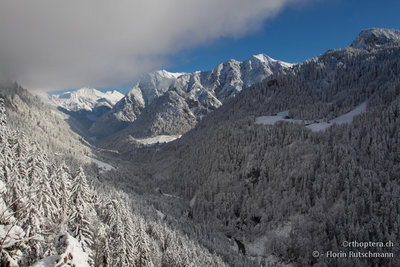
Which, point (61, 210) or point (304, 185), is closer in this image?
point (61, 210)

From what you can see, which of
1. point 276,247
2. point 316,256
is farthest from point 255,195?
point 316,256

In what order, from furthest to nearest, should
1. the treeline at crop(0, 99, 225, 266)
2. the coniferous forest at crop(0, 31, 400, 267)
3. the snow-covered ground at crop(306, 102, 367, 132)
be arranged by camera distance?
the snow-covered ground at crop(306, 102, 367, 132) → the coniferous forest at crop(0, 31, 400, 267) → the treeline at crop(0, 99, 225, 266)

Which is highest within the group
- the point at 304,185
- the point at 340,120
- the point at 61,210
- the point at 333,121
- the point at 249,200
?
the point at 340,120

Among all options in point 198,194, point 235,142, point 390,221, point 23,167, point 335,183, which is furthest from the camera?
point 235,142

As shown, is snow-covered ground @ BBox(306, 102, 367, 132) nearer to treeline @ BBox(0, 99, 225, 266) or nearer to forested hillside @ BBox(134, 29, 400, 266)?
forested hillside @ BBox(134, 29, 400, 266)

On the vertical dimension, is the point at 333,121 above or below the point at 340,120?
below

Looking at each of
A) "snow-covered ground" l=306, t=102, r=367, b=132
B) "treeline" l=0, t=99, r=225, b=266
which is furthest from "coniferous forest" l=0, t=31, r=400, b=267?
"snow-covered ground" l=306, t=102, r=367, b=132

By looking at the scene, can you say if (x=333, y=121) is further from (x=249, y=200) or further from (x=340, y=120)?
(x=249, y=200)

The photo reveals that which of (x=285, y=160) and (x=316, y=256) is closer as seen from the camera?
(x=316, y=256)

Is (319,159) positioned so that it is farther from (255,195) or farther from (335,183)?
(255,195)

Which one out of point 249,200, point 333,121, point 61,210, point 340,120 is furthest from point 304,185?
point 61,210

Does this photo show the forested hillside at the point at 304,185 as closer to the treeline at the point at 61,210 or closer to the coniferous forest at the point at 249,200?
the coniferous forest at the point at 249,200
